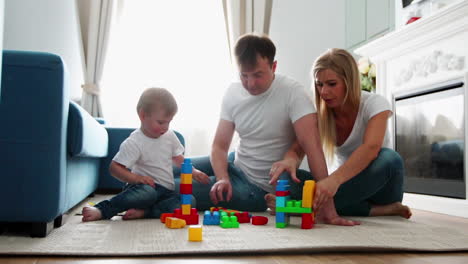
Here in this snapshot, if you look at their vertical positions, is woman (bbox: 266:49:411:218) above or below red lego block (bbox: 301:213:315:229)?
above

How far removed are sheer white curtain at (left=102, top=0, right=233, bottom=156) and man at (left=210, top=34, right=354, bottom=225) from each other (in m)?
2.20

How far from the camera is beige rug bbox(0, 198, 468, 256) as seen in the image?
1.18m

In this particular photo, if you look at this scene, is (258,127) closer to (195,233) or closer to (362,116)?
(362,116)

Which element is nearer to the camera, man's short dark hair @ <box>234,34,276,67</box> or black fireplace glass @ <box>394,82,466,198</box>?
man's short dark hair @ <box>234,34,276,67</box>

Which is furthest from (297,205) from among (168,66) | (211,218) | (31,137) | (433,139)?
(168,66)

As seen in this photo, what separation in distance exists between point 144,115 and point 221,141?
36cm

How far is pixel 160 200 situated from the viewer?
1.90 metres

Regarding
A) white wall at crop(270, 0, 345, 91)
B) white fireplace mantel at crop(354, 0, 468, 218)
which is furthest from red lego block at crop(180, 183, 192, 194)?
white wall at crop(270, 0, 345, 91)

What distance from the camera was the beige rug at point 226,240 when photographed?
1183 mm

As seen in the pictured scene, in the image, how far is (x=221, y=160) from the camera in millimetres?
1998

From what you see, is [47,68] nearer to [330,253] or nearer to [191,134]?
[330,253]

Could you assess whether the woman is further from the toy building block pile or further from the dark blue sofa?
the dark blue sofa

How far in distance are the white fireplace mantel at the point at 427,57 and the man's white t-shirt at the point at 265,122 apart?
93 centimetres

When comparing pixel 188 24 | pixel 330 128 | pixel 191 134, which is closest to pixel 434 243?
pixel 330 128
